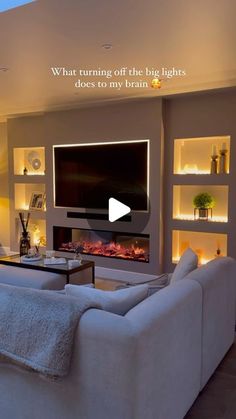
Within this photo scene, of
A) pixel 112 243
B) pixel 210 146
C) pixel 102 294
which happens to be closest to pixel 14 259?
pixel 112 243

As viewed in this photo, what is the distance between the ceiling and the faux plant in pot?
1.32 metres

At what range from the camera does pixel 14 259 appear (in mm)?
4156

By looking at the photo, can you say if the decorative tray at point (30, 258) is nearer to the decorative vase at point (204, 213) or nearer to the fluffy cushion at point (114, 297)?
the decorative vase at point (204, 213)

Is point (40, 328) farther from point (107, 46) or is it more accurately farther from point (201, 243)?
point (201, 243)

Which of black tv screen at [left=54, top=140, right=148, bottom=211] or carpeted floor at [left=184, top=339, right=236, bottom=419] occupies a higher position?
black tv screen at [left=54, top=140, right=148, bottom=211]

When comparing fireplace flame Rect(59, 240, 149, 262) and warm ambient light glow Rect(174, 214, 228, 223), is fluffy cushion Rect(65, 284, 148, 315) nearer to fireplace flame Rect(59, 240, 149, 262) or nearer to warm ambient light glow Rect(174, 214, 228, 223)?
warm ambient light glow Rect(174, 214, 228, 223)

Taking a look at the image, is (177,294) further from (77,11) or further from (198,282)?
(77,11)

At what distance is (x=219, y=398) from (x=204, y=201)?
258 centimetres

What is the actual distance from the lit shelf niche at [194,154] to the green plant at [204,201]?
0.31 metres

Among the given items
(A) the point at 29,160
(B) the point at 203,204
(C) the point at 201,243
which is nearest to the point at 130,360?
(B) the point at 203,204

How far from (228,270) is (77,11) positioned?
213 centimetres

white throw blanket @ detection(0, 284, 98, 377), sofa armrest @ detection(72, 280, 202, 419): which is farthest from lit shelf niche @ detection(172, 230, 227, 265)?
white throw blanket @ detection(0, 284, 98, 377)

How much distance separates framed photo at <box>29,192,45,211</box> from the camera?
5935mm

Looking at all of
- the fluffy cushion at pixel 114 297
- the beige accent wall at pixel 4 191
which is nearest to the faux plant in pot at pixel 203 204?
the fluffy cushion at pixel 114 297
